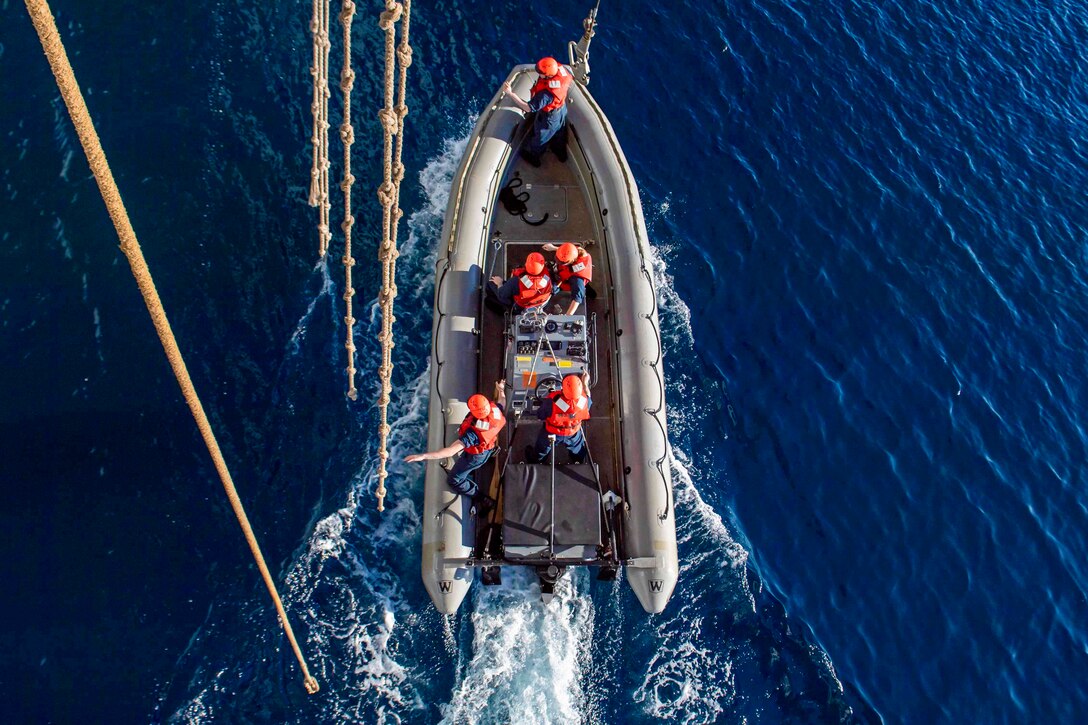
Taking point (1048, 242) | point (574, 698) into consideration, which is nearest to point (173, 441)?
point (574, 698)

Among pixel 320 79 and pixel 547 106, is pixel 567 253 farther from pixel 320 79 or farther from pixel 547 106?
pixel 320 79

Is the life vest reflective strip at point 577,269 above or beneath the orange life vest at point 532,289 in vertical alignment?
above

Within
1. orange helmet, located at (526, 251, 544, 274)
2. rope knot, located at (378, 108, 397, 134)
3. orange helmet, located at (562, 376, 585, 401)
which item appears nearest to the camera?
rope knot, located at (378, 108, 397, 134)

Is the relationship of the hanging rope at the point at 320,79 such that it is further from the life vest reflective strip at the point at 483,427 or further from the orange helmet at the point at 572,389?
the orange helmet at the point at 572,389

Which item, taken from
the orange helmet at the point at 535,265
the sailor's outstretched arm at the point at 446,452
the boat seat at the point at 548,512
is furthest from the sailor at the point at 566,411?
the orange helmet at the point at 535,265

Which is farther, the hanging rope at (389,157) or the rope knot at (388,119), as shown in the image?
the rope knot at (388,119)

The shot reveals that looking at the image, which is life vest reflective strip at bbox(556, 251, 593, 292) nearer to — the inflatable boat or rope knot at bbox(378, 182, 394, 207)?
the inflatable boat

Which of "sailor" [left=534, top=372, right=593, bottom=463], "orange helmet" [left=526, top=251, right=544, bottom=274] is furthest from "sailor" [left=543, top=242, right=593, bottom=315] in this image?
"sailor" [left=534, top=372, right=593, bottom=463]
